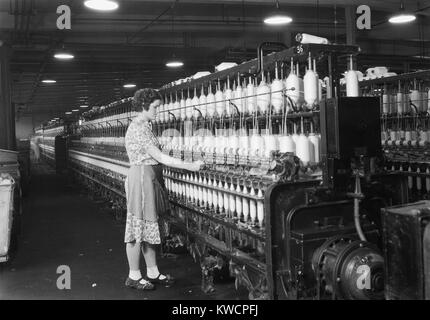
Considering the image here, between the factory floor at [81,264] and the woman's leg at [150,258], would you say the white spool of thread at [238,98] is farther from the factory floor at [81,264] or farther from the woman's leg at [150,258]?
the factory floor at [81,264]

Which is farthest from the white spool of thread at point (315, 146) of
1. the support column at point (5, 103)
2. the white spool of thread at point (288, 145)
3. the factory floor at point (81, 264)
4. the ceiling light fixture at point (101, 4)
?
the support column at point (5, 103)

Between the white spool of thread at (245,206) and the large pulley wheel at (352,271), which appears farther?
the white spool of thread at (245,206)

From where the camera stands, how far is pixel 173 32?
12.1m

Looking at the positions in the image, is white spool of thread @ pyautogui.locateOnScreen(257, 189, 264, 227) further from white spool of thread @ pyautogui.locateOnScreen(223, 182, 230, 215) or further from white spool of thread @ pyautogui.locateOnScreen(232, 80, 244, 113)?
white spool of thread @ pyautogui.locateOnScreen(232, 80, 244, 113)

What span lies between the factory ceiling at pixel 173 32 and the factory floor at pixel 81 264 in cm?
409

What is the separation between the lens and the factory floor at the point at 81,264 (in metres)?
4.22

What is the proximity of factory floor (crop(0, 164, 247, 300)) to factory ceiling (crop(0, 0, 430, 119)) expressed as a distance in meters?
4.09

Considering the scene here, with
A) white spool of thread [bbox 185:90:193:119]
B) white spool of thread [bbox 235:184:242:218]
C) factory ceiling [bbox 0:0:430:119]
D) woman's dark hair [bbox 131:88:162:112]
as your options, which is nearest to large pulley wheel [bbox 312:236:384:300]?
white spool of thread [bbox 235:184:242:218]

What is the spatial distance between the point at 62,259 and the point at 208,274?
2.06 m

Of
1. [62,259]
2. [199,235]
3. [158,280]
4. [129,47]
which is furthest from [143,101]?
[129,47]

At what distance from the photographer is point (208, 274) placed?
430 cm

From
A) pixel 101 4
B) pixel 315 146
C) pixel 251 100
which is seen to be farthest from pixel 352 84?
pixel 101 4

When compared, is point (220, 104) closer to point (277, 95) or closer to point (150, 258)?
point (277, 95)
